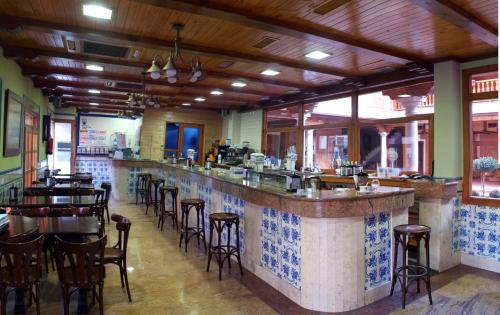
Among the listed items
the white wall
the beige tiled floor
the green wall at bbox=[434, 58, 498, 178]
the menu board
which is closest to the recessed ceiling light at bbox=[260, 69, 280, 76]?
the green wall at bbox=[434, 58, 498, 178]

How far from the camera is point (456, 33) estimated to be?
4094 mm

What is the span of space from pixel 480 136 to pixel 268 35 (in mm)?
3340

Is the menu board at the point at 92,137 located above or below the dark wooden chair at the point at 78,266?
above

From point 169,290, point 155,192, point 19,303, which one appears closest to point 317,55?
point 169,290

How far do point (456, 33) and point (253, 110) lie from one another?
6727 mm

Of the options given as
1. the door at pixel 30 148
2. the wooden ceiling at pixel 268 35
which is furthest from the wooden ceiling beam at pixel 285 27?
the door at pixel 30 148

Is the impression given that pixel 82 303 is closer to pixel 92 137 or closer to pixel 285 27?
pixel 285 27

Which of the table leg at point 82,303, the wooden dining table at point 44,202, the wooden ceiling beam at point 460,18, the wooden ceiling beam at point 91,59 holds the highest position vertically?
the wooden ceiling beam at point 91,59

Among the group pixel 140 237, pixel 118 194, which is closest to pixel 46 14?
pixel 140 237

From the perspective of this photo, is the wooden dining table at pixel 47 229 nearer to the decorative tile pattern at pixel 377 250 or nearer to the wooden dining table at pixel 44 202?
the wooden dining table at pixel 44 202

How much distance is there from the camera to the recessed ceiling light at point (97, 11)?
350 centimetres

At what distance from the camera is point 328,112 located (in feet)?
25.3

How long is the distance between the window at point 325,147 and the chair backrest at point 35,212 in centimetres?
532

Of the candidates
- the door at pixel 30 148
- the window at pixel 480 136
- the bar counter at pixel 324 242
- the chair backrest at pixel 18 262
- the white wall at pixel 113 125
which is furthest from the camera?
the white wall at pixel 113 125
